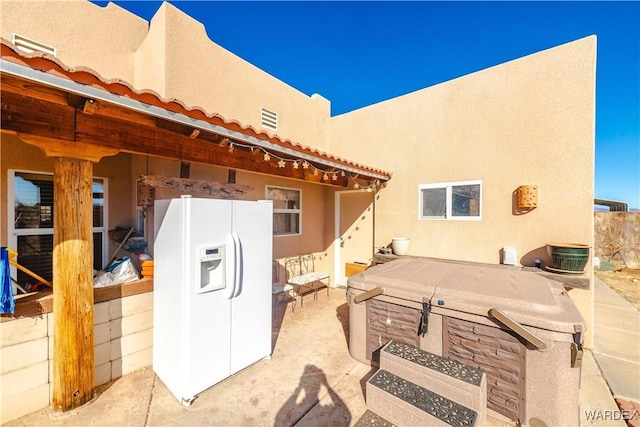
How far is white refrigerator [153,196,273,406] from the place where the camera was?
2.97m

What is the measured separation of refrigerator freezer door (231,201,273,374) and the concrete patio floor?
0.28 metres

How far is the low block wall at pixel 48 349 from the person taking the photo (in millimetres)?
2672

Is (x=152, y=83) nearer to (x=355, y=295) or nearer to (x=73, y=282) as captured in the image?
(x=73, y=282)

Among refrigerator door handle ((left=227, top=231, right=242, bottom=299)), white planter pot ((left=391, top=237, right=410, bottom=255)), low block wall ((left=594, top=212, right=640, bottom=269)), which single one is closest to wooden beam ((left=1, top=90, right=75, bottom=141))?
refrigerator door handle ((left=227, top=231, right=242, bottom=299))

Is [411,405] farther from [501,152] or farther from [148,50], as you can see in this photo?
[148,50]

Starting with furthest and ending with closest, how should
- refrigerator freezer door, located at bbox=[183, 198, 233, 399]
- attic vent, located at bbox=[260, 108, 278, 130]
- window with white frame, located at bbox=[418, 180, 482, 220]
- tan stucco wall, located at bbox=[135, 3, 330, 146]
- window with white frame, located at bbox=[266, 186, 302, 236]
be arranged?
1. attic vent, located at bbox=[260, 108, 278, 130]
2. window with white frame, located at bbox=[266, 186, 302, 236]
3. window with white frame, located at bbox=[418, 180, 482, 220]
4. tan stucco wall, located at bbox=[135, 3, 330, 146]
5. refrigerator freezer door, located at bbox=[183, 198, 233, 399]

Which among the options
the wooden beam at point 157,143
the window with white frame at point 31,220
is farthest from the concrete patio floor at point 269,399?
the wooden beam at point 157,143

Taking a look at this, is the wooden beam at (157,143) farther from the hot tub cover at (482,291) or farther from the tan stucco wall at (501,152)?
the tan stucco wall at (501,152)

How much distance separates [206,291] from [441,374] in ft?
9.37

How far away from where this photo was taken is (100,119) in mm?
2814

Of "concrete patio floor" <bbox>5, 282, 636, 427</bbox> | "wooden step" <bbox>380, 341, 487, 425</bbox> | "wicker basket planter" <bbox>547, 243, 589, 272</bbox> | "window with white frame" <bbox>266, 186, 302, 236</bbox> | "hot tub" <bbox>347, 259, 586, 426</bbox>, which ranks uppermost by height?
"window with white frame" <bbox>266, 186, 302, 236</bbox>

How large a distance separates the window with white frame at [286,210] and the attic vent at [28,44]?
4533 mm

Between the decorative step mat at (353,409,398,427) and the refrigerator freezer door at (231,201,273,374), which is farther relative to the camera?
the refrigerator freezer door at (231,201,273,374)

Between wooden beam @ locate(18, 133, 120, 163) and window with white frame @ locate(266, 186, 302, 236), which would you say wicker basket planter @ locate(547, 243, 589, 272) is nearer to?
window with white frame @ locate(266, 186, 302, 236)
